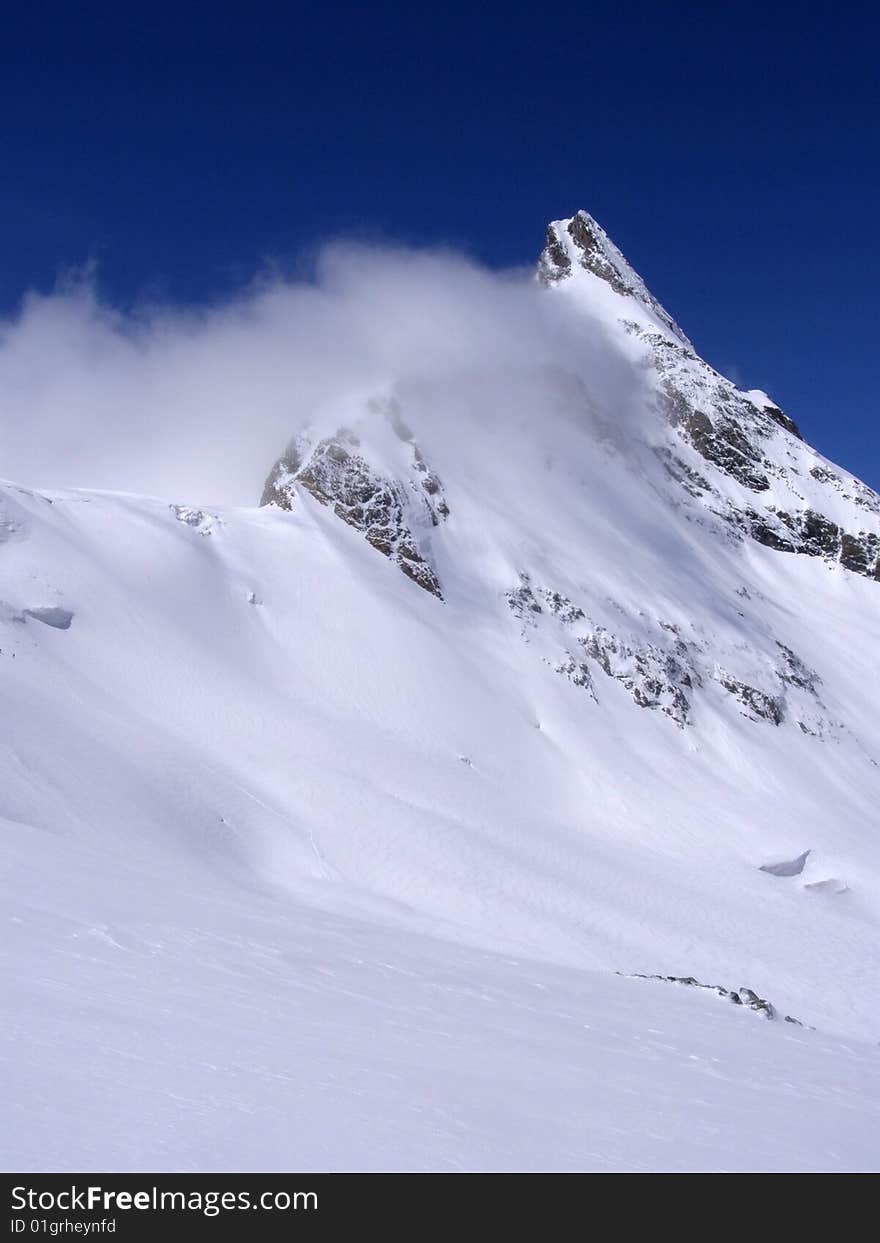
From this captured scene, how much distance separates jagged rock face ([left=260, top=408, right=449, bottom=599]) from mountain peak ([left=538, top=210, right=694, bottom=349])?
191 feet

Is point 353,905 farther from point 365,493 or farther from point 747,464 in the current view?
point 747,464

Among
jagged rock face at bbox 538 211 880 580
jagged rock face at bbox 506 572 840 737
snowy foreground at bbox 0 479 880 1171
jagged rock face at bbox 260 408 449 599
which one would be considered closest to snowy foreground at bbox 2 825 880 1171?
snowy foreground at bbox 0 479 880 1171

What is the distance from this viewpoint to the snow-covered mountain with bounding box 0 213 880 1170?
6.42 m

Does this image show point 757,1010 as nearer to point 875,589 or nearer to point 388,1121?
point 388,1121

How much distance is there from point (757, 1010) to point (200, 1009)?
12.7 meters

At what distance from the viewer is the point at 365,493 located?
52688 millimetres

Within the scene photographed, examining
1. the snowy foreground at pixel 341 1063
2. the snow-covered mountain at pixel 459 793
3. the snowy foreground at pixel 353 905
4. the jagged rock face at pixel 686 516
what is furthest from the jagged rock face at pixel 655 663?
the snowy foreground at pixel 341 1063

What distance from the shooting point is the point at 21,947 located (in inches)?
302

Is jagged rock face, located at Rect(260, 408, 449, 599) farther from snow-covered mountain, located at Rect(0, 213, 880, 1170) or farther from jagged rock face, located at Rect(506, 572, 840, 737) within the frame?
jagged rock face, located at Rect(506, 572, 840, 737)

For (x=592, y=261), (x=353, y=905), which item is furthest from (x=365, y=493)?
(x=592, y=261)

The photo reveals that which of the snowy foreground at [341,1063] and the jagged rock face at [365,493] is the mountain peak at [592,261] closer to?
the jagged rock face at [365,493]

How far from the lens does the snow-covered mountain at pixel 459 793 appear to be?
21.1 ft

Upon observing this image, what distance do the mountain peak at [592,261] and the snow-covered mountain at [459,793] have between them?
45.2 ft
